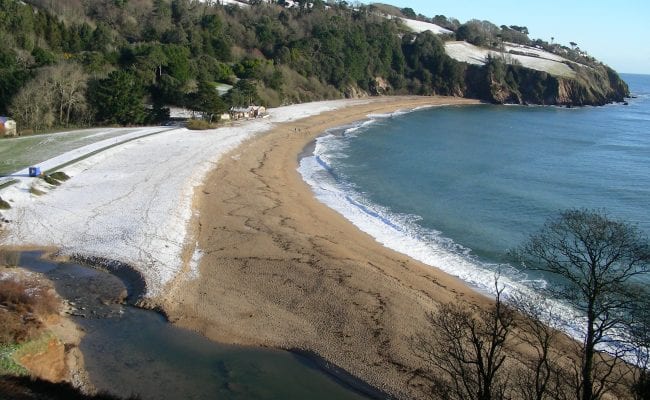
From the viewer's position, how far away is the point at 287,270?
2061cm

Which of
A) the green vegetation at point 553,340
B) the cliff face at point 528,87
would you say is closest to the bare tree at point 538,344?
the green vegetation at point 553,340

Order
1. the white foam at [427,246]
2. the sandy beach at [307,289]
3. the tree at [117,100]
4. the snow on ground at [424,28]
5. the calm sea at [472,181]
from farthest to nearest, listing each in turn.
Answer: the snow on ground at [424,28] → the tree at [117,100] → the calm sea at [472,181] → the white foam at [427,246] → the sandy beach at [307,289]

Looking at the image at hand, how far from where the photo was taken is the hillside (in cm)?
4669

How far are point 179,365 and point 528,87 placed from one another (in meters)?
96.2

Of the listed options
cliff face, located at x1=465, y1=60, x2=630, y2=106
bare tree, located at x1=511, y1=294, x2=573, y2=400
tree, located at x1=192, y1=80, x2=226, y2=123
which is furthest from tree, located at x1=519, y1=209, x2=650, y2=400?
cliff face, located at x1=465, y1=60, x2=630, y2=106

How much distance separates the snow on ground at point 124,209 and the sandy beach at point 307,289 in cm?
121

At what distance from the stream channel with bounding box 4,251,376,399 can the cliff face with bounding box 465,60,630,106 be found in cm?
8910

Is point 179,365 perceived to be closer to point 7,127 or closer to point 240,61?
point 7,127

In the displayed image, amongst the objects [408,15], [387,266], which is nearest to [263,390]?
[387,266]

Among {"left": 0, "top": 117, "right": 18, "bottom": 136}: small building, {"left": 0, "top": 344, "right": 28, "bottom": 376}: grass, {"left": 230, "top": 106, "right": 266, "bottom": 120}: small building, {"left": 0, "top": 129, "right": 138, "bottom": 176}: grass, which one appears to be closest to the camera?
{"left": 0, "top": 344, "right": 28, "bottom": 376}: grass

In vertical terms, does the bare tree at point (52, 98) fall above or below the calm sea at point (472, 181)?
above

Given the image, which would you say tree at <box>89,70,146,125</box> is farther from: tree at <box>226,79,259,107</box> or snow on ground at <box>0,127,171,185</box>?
tree at <box>226,79,259,107</box>

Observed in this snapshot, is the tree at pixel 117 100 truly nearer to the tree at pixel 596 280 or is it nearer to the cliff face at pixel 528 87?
the tree at pixel 596 280

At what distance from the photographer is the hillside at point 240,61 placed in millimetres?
46688
